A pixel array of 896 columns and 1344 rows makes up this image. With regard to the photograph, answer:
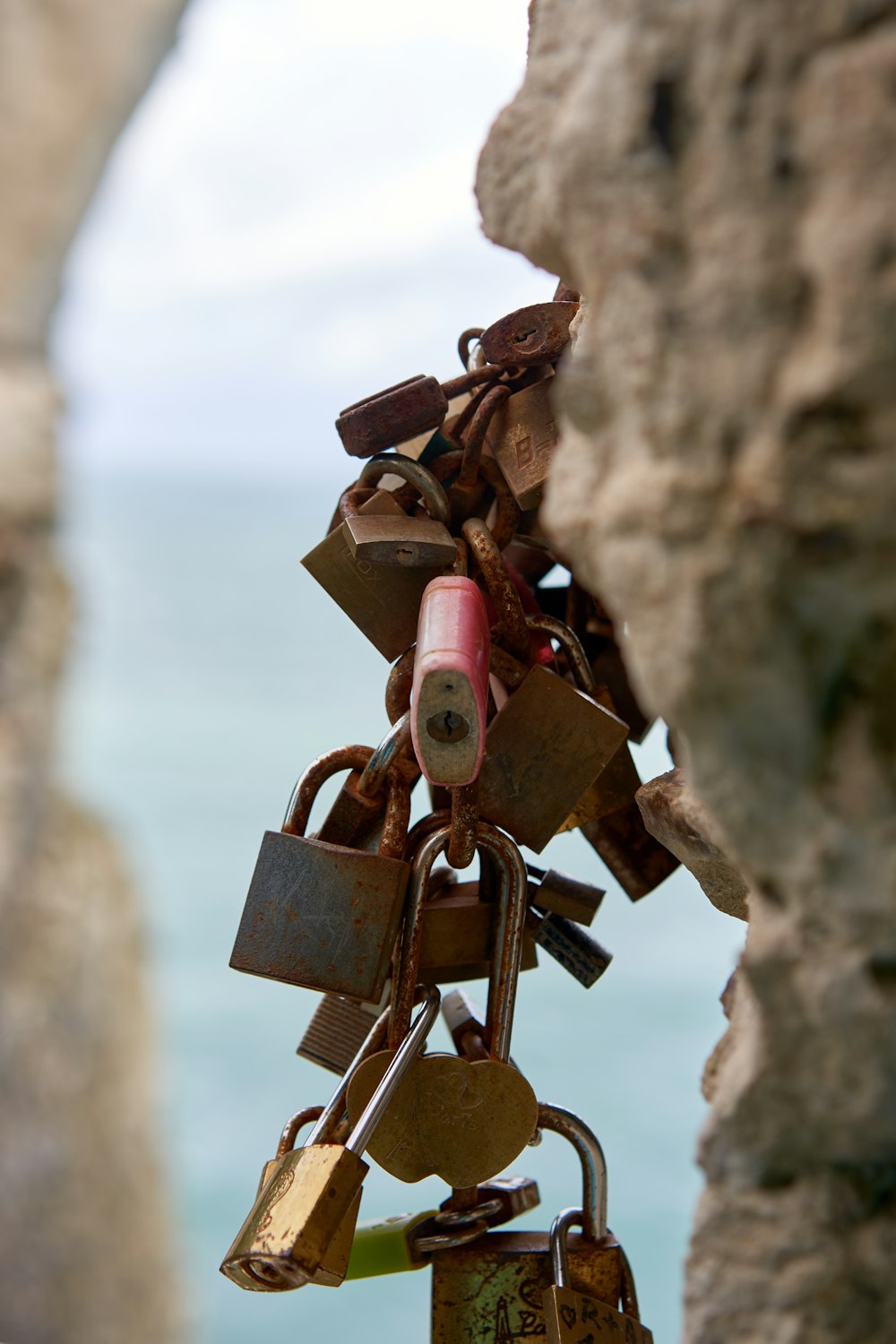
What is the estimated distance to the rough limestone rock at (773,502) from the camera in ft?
1.17

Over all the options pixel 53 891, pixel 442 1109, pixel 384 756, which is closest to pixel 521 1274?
pixel 442 1109

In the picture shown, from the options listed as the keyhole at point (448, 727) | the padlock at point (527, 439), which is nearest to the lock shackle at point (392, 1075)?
the keyhole at point (448, 727)

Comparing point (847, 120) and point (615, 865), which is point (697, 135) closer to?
point (847, 120)

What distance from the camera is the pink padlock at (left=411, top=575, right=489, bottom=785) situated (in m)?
0.62

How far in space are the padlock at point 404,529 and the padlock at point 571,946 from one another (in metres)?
0.29

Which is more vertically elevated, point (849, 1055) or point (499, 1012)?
point (499, 1012)

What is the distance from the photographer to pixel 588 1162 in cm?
83

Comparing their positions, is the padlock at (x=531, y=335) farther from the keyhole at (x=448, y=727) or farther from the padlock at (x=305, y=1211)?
the padlock at (x=305, y=1211)

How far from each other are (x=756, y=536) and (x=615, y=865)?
57cm

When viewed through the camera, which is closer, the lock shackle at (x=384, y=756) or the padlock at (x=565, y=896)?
the lock shackle at (x=384, y=756)

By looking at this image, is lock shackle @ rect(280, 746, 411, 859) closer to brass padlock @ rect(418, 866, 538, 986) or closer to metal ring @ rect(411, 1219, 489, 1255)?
brass padlock @ rect(418, 866, 538, 986)

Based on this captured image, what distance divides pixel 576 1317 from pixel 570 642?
1.40 feet

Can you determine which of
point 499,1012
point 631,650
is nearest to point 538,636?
point 499,1012

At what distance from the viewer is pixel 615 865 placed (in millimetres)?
915
